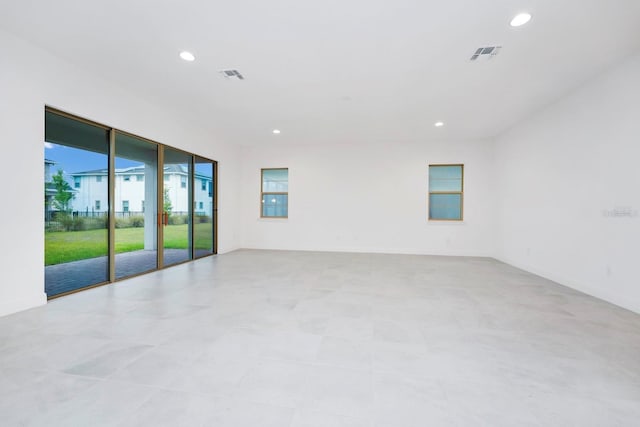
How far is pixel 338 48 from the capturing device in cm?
290

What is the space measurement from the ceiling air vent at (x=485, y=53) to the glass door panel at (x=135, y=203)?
505 cm

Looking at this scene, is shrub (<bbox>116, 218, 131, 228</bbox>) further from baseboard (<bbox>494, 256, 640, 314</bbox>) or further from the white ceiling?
baseboard (<bbox>494, 256, 640, 314</bbox>)

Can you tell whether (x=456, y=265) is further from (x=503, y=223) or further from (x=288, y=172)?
(x=288, y=172)

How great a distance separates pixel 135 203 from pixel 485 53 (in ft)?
17.8

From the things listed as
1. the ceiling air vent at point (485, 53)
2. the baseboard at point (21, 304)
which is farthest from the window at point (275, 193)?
the ceiling air vent at point (485, 53)

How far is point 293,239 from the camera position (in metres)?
7.37

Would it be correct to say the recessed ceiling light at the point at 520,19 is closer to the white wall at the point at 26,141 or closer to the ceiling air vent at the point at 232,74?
the ceiling air vent at the point at 232,74

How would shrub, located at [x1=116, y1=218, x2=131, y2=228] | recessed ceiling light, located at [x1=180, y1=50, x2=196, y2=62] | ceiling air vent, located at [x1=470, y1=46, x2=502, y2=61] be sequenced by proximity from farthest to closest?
shrub, located at [x1=116, y1=218, x2=131, y2=228] < recessed ceiling light, located at [x1=180, y1=50, x2=196, y2=62] < ceiling air vent, located at [x1=470, y1=46, x2=502, y2=61]

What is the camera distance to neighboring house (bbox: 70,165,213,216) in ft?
11.7

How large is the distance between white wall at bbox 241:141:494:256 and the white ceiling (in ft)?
7.00

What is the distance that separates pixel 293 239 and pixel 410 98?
184 inches

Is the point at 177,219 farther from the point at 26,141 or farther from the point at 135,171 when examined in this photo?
the point at 26,141

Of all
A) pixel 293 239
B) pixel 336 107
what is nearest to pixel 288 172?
pixel 293 239

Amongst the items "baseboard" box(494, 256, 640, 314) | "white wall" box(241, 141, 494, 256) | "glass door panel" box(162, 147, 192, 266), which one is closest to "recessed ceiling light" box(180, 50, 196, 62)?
"glass door panel" box(162, 147, 192, 266)
